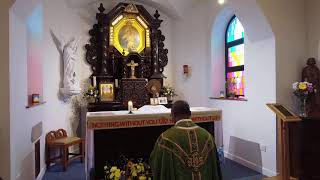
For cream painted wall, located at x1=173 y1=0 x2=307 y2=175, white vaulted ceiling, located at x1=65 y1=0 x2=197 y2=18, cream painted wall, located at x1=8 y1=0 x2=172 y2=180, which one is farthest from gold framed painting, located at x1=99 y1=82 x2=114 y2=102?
cream painted wall, located at x1=173 y1=0 x2=307 y2=175

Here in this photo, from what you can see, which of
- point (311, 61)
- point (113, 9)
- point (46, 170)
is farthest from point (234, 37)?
point (46, 170)

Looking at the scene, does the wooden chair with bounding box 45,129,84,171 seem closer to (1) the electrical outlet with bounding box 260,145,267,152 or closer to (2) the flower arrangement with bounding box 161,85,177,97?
(2) the flower arrangement with bounding box 161,85,177,97

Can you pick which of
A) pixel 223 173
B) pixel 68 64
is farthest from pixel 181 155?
pixel 68 64

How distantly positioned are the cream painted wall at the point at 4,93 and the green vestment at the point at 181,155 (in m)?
2.15

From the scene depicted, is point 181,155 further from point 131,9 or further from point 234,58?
point 131,9

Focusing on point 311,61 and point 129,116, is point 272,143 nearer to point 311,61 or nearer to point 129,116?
point 311,61

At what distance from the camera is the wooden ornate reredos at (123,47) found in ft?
23.7

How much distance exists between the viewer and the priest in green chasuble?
220 cm

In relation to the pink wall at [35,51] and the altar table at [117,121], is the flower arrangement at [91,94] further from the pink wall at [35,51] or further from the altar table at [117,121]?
the altar table at [117,121]

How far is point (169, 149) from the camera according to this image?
220cm

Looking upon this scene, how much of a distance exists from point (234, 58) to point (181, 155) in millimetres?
5060

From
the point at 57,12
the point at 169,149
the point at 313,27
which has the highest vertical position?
the point at 57,12

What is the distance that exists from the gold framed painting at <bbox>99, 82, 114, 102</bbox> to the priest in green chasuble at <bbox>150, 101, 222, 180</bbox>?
504 cm

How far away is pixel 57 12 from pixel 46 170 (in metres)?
3.78
